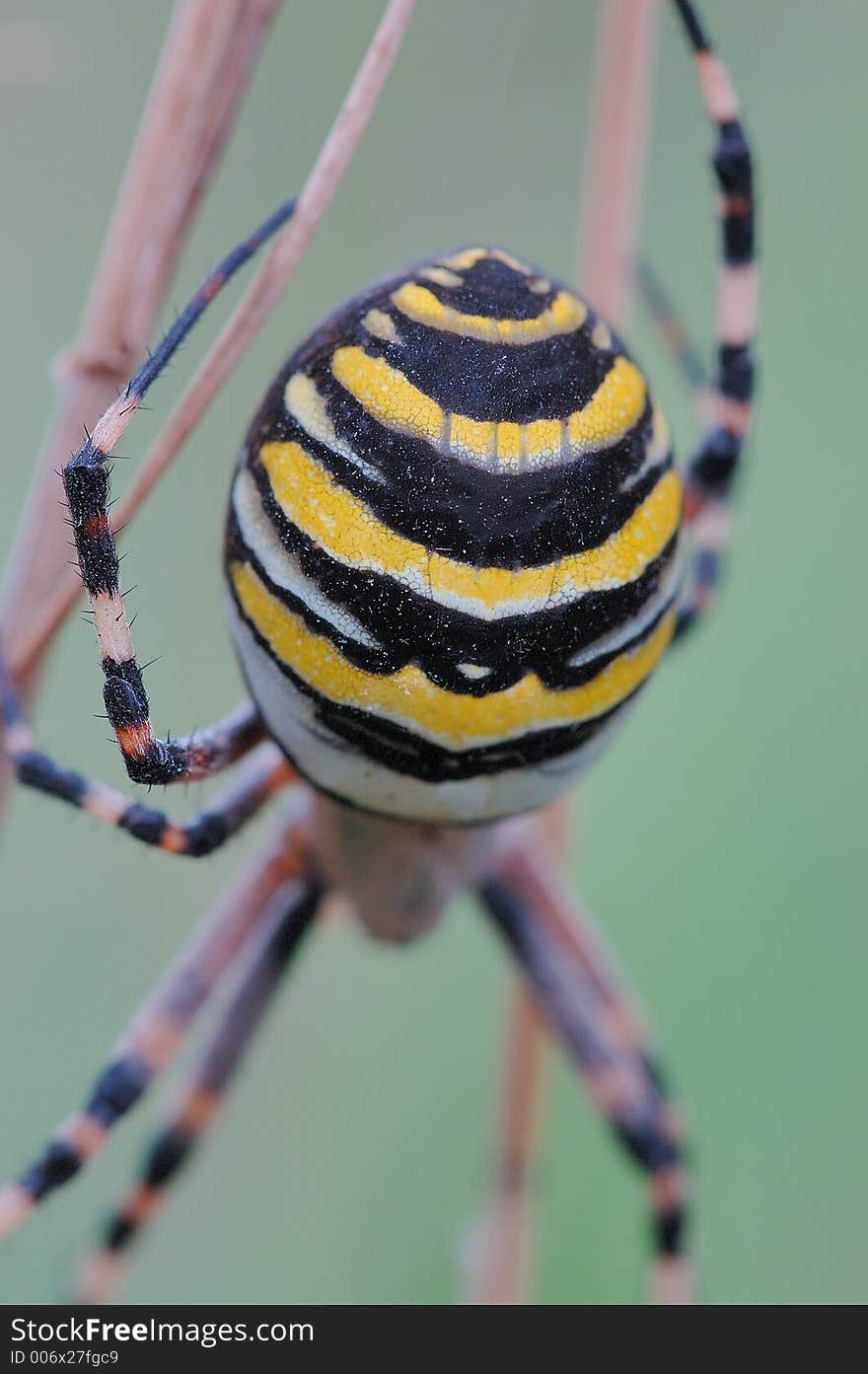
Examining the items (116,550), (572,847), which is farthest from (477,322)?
(572,847)

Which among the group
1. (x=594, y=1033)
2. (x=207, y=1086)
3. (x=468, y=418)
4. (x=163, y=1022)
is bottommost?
(x=207, y=1086)

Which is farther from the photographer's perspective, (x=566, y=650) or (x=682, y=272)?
(x=682, y=272)

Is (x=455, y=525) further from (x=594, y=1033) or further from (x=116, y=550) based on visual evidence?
(x=594, y=1033)

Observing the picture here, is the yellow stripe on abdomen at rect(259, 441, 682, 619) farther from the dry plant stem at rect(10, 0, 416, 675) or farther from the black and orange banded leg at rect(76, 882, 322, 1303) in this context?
the black and orange banded leg at rect(76, 882, 322, 1303)

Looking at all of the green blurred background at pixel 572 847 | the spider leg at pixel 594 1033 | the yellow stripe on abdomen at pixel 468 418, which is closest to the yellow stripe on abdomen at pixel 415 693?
the yellow stripe on abdomen at pixel 468 418

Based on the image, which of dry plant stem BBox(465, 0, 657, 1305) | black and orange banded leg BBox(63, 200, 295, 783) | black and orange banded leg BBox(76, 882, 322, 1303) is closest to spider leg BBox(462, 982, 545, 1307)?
dry plant stem BBox(465, 0, 657, 1305)
